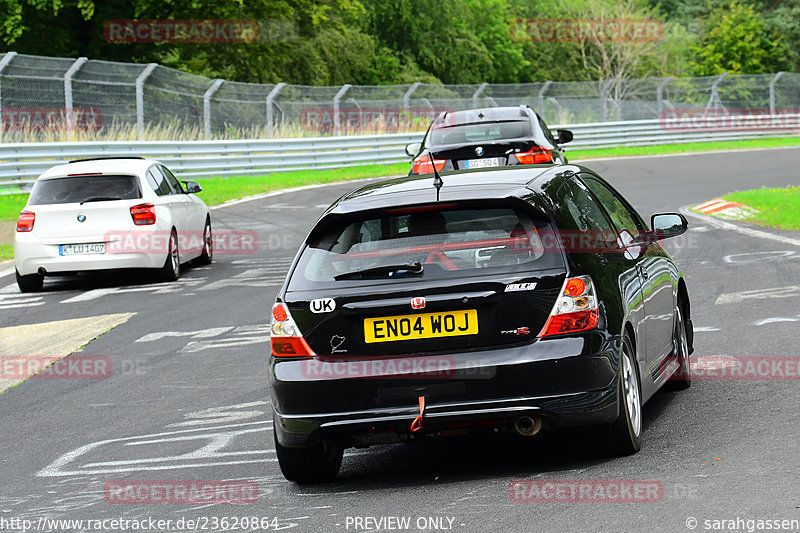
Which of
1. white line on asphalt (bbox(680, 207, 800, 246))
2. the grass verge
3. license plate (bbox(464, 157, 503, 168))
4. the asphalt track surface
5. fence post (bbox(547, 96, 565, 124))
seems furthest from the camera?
fence post (bbox(547, 96, 565, 124))

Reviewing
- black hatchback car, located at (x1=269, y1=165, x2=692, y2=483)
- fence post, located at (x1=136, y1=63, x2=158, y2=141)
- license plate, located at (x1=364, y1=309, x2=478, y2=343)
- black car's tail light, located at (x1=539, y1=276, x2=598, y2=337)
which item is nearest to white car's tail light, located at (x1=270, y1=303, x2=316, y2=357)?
black hatchback car, located at (x1=269, y1=165, x2=692, y2=483)

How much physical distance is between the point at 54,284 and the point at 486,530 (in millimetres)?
12522

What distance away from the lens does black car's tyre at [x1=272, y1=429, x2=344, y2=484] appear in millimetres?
6438

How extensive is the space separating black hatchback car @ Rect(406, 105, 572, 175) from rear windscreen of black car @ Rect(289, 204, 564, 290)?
921 centimetres

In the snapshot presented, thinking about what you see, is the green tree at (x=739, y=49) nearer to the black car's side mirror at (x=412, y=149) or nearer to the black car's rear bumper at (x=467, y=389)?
the black car's side mirror at (x=412, y=149)

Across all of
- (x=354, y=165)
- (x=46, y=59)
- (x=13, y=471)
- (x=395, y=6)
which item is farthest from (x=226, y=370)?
(x=395, y=6)

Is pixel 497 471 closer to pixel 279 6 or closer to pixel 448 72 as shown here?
pixel 279 6

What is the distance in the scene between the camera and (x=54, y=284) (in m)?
16.8

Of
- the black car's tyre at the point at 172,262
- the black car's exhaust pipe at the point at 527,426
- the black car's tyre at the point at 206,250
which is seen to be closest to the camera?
the black car's exhaust pipe at the point at 527,426

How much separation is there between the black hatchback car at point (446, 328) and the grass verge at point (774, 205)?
12.8m

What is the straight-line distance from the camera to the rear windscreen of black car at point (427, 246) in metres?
6.20

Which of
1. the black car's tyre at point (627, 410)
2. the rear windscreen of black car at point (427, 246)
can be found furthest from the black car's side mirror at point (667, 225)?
the rear windscreen of black car at point (427, 246)

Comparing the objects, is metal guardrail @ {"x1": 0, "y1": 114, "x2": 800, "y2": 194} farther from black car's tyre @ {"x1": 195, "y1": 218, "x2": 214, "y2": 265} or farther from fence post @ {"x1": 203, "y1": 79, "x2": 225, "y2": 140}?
black car's tyre @ {"x1": 195, "y1": 218, "x2": 214, "y2": 265}

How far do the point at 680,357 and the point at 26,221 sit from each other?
10.3 meters
